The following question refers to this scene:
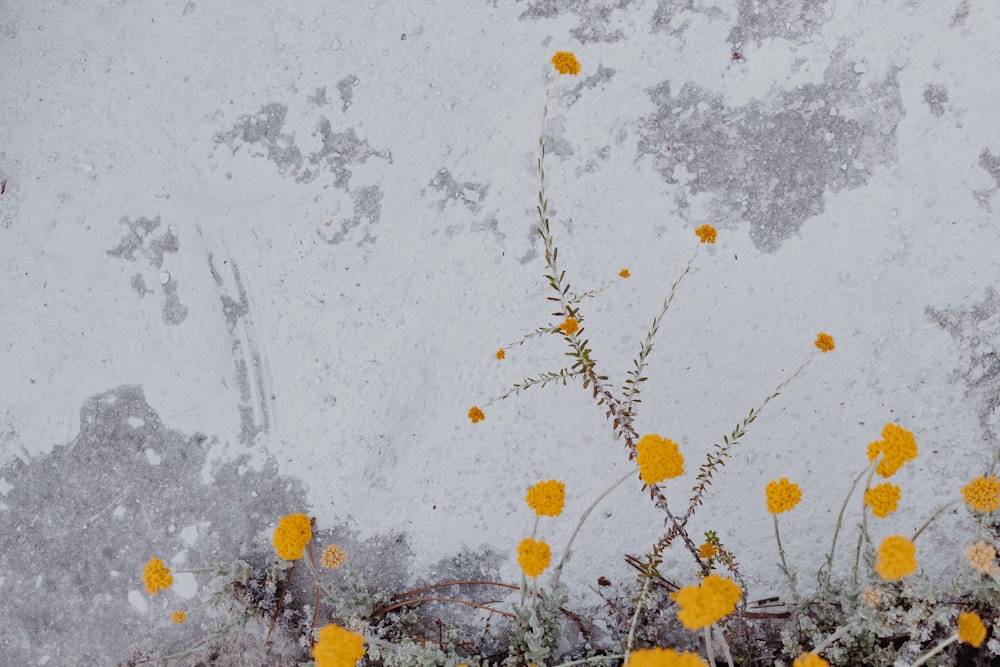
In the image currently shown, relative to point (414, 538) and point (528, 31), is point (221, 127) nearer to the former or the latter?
point (528, 31)

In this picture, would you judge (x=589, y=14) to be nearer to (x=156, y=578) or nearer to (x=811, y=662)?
(x=811, y=662)

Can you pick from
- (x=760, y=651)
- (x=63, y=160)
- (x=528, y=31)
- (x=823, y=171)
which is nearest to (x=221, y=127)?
(x=63, y=160)

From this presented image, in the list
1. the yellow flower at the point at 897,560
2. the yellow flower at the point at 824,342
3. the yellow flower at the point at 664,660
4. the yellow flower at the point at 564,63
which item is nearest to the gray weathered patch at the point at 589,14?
the yellow flower at the point at 564,63

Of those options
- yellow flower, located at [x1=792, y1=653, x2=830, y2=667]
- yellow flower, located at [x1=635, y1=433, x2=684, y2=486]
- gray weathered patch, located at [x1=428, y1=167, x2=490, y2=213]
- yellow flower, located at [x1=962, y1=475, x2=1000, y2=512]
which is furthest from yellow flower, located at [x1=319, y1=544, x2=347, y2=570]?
yellow flower, located at [x1=962, y1=475, x2=1000, y2=512]

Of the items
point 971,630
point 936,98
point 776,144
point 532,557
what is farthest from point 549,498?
point 936,98

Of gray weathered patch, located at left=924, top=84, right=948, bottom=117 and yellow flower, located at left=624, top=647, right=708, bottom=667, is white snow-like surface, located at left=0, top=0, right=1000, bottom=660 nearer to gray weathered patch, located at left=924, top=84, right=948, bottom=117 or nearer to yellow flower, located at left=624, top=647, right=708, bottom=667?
gray weathered patch, located at left=924, top=84, right=948, bottom=117
